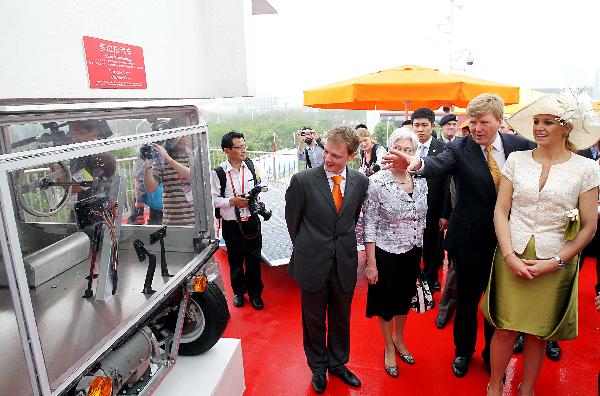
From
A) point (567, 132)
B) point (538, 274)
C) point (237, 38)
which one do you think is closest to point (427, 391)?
point (538, 274)

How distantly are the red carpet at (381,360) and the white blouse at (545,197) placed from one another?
1.23 m

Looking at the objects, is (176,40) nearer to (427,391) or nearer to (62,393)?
(62,393)

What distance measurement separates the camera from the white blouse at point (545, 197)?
7.18 feet

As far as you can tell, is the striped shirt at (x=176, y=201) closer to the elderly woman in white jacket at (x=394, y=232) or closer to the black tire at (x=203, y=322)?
the black tire at (x=203, y=322)

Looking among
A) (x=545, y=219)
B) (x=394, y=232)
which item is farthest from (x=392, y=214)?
(x=545, y=219)

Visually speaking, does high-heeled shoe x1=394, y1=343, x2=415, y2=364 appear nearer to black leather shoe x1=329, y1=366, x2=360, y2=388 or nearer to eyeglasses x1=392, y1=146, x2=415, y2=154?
black leather shoe x1=329, y1=366, x2=360, y2=388

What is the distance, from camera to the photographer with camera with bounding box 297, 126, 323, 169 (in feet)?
24.1

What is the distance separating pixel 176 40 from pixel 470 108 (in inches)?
74.6

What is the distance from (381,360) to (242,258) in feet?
5.49

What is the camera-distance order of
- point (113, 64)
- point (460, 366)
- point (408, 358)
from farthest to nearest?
point (408, 358)
point (460, 366)
point (113, 64)

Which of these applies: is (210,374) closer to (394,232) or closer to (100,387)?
(100,387)

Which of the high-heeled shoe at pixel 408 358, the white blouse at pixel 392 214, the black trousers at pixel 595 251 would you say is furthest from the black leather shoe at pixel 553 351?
the white blouse at pixel 392 214

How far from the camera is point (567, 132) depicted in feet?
7.34

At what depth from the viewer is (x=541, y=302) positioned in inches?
92.9
